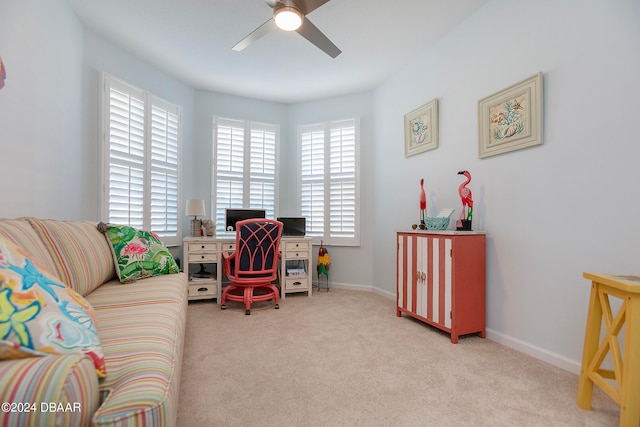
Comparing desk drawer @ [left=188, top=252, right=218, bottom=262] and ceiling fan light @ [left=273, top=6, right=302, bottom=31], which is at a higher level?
ceiling fan light @ [left=273, top=6, right=302, bottom=31]

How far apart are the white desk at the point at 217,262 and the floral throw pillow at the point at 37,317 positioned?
2735 millimetres

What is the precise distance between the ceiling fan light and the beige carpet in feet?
7.94

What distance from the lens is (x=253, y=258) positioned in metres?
3.30

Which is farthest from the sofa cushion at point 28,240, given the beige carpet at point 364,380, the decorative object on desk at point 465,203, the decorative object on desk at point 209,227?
the decorative object on desk at point 465,203

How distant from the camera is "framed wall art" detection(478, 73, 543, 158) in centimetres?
217

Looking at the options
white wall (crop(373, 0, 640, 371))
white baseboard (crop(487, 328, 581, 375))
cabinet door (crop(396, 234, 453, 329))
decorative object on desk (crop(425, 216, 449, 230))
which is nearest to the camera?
white wall (crop(373, 0, 640, 371))

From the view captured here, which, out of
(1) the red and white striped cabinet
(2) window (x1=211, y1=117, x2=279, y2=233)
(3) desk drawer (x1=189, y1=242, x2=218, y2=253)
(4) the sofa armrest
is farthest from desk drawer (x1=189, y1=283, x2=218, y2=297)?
(4) the sofa armrest

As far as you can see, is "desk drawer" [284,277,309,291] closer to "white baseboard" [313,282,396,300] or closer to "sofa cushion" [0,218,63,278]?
"white baseboard" [313,282,396,300]

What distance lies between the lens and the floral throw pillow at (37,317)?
2.33ft

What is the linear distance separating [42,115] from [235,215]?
7.25 feet

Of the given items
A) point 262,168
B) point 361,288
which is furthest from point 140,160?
point 361,288

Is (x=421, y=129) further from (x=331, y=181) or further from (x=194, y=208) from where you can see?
(x=194, y=208)

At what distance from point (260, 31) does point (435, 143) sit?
194 centimetres

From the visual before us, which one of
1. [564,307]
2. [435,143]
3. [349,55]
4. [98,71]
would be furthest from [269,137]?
[564,307]
